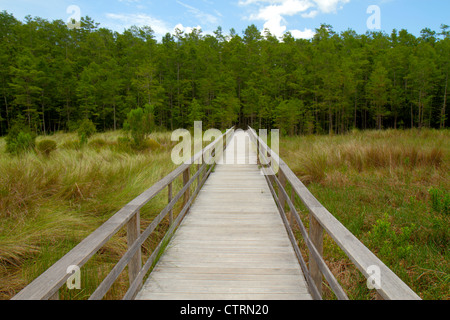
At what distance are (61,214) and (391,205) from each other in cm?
A: 512

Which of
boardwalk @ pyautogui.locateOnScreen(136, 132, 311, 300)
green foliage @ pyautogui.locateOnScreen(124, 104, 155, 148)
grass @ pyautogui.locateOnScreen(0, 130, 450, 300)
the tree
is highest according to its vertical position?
the tree

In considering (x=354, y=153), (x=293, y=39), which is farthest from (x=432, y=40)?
(x=354, y=153)

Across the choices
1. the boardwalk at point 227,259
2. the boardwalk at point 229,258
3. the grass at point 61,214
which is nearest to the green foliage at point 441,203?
the boardwalk at point 227,259

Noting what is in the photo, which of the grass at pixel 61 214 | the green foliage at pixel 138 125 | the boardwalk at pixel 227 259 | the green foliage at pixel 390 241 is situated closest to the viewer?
the boardwalk at pixel 227 259

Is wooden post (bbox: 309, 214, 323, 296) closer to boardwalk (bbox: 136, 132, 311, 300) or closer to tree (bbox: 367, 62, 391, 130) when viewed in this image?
boardwalk (bbox: 136, 132, 311, 300)

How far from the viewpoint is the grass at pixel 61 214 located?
2.72 meters

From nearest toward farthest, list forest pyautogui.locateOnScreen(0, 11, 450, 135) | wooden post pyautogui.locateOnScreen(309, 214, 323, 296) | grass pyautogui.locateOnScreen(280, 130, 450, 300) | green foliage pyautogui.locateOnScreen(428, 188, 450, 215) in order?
wooden post pyautogui.locateOnScreen(309, 214, 323, 296), grass pyautogui.locateOnScreen(280, 130, 450, 300), green foliage pyautogui.locateOnScreen(428, 188, 450, 215), forest pyautogui.locateOnScreen(0, 11, 450, 135)

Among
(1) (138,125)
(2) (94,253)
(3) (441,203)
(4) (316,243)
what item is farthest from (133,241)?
(1) (138,125)

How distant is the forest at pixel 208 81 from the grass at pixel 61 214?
92.3ft

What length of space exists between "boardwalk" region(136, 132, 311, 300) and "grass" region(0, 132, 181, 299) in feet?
1.38

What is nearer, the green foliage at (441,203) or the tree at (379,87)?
the green foliage at (441,203)

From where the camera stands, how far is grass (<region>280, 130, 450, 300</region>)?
3066 mm

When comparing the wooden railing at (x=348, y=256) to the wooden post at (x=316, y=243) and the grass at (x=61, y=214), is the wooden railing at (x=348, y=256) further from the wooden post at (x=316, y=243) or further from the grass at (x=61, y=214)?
the grass at (x=61, y=214)

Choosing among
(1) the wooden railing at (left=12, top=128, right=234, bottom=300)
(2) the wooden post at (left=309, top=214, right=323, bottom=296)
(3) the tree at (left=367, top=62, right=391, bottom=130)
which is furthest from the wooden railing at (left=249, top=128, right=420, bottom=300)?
(3) the tree at (left=367, top=62, right=391, bottom=130)
